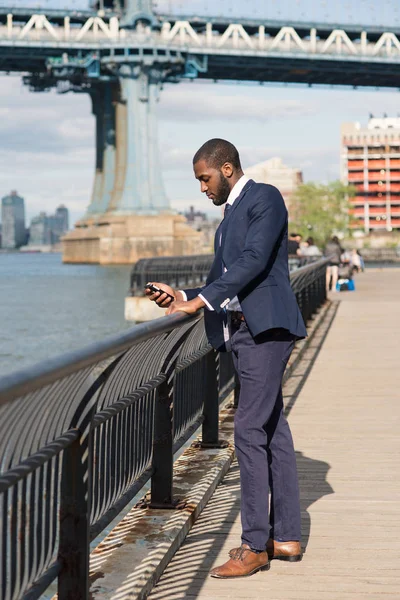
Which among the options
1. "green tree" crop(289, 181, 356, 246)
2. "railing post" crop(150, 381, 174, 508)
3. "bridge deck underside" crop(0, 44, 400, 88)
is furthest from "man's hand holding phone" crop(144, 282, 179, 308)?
"green tree" crop(289, 181, 356, 246)

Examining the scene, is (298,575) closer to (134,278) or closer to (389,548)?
(389,548)

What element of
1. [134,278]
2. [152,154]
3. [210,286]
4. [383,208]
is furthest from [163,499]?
[383,208]

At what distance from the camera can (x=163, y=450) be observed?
18.0ft

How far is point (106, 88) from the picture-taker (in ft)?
371

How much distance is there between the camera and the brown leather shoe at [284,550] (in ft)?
15.7

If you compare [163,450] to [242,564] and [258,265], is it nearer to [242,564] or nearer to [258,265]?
[242,564]

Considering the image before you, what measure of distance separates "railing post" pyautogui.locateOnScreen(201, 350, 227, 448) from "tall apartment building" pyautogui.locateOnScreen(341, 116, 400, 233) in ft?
555

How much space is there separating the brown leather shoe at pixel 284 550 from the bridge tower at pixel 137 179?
3793 inches

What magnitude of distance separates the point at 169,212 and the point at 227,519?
98774mm

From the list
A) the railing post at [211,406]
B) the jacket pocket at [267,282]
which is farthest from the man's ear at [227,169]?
the railing post at [211,406]

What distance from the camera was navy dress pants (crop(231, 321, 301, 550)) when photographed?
448 centimetres

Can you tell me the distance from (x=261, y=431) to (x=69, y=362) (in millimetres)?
1425

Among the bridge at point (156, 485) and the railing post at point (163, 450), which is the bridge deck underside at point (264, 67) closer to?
the bridge at point (156, 485)

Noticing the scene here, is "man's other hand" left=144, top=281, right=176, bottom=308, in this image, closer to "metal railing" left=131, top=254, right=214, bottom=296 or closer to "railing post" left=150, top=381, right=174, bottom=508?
"railing post" left=150, top=381, right=174, bottom=508
